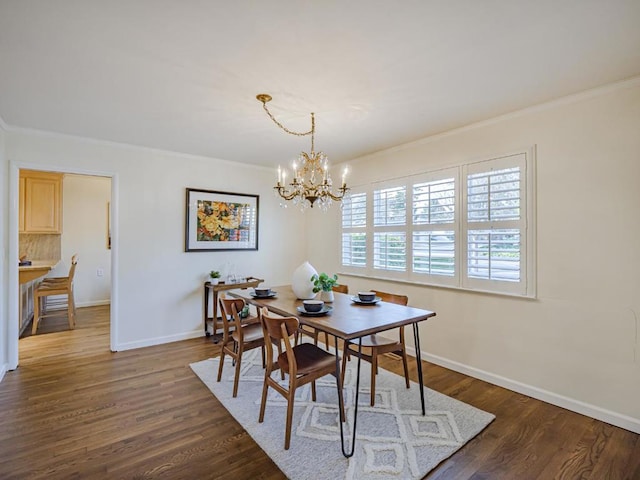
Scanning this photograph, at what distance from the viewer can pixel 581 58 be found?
2.05 meters

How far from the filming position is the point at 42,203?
17.0ft

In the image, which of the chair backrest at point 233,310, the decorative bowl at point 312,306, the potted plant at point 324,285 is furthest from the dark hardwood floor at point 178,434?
the potted plant at point 324,285

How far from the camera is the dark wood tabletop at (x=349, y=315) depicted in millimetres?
2016

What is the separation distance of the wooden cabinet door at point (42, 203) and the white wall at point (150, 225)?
2.29 m

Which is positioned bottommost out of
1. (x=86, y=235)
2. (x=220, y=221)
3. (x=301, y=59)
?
(x=86, y=235)

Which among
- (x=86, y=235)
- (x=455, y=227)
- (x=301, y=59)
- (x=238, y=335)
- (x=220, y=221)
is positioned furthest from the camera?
(x=86, y=235)

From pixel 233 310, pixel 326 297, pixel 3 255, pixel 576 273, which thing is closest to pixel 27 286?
pixel 3 255

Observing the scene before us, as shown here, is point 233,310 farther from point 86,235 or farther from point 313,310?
point 86,235

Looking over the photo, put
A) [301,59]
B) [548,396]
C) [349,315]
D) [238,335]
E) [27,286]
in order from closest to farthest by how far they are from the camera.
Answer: [301,59], [349,315], [548,396], [238,335], [27,286]

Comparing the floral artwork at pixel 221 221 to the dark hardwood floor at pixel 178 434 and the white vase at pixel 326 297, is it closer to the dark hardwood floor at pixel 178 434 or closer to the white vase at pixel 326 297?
the dark hardwood floor at pixel 178 434

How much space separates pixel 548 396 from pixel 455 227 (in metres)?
1.66

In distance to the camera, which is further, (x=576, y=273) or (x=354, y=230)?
(x=354, y=230)

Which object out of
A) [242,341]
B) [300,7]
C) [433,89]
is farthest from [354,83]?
[242,341]

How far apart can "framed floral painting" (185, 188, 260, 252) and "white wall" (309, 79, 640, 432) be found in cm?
306
